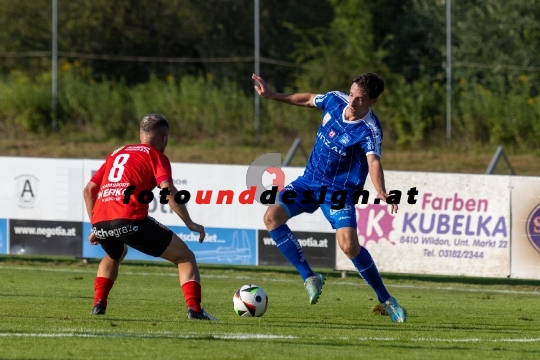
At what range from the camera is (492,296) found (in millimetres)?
12797

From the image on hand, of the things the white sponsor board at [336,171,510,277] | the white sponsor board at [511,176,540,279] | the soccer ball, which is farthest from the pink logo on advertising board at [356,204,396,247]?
the soccer ball

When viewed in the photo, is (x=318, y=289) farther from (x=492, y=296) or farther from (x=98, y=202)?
(x=492, y=296)

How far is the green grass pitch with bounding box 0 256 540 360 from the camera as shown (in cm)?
709

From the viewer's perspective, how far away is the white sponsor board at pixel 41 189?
15.2 metres

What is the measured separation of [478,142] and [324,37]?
5.17m

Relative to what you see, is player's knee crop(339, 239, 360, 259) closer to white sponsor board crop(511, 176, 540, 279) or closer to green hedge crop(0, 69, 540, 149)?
white sponsor board crop(511, 176, 540, 279)

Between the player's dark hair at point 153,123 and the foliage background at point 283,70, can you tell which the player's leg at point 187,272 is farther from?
the foliage background at point 283,70

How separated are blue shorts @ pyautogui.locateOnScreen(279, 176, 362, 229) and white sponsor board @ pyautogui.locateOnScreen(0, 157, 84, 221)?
20.5ft

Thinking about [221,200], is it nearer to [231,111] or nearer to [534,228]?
[534,228]

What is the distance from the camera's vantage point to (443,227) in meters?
14.1

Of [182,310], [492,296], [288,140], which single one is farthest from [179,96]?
[182,310]

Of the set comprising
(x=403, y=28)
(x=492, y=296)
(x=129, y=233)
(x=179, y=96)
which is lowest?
(x=492, y=296)

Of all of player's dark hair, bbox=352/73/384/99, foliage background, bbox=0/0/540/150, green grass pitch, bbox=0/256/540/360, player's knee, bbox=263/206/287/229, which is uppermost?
foliage background, bbox=0/0/540/150

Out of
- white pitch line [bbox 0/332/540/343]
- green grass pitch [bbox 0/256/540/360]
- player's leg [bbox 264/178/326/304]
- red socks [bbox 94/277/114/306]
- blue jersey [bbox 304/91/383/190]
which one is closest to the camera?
green grass pitch [bbox 0/256/540/360]
